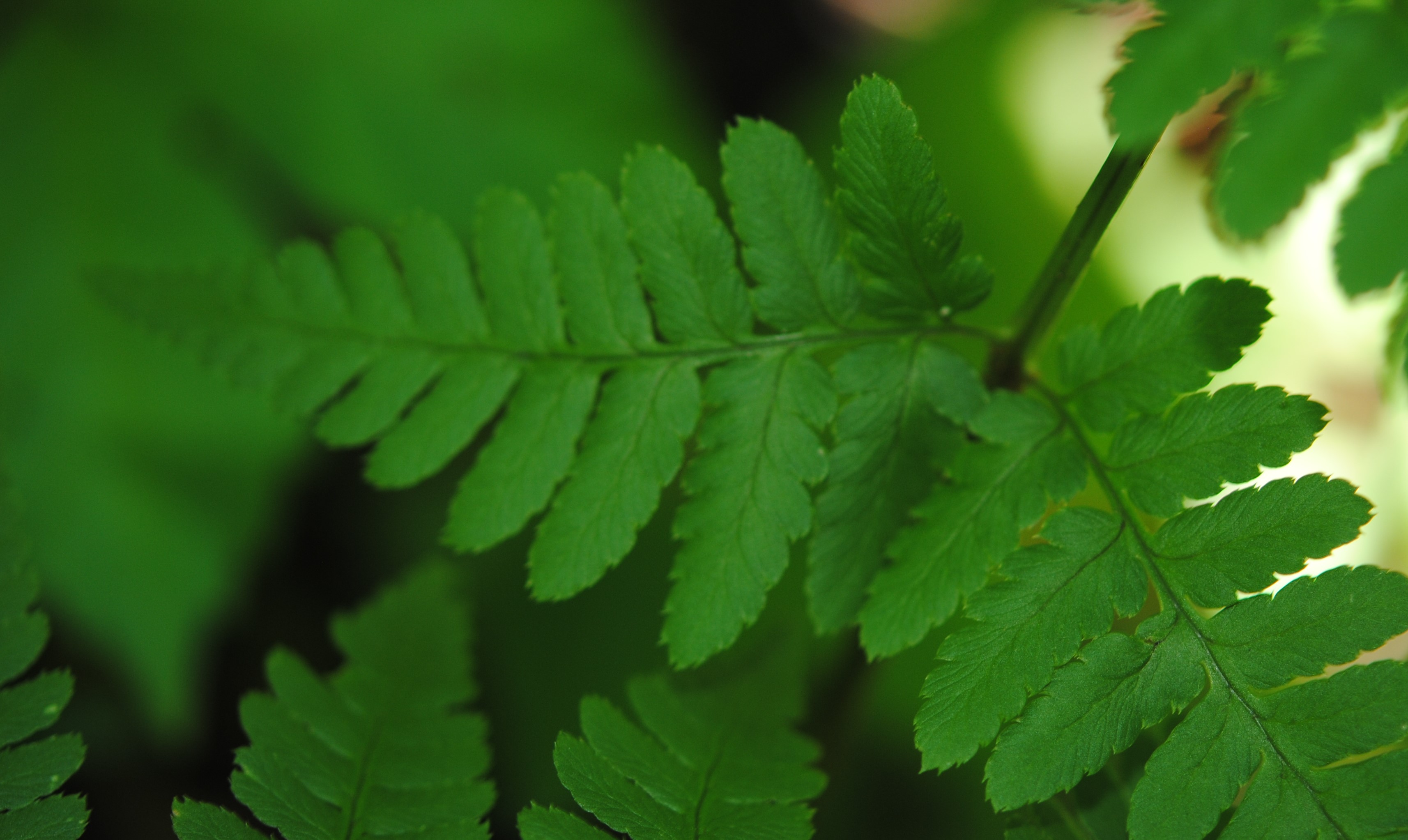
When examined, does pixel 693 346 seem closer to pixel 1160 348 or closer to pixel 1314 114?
pixel 1160 348

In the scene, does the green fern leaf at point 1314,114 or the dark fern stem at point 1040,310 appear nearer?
the green fern leaf at point 1314,114

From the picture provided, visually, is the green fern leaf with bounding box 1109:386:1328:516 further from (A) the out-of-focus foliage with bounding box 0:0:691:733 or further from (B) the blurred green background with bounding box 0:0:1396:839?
(A) the out-of-focus foliage with bounding box 0:0:691:733

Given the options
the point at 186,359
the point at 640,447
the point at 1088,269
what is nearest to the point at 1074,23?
the point at 1088,269

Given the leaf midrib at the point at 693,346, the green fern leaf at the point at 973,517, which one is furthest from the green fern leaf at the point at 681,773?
the leaf midrib at the point at 693,346

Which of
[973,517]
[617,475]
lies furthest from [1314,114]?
[617,475]

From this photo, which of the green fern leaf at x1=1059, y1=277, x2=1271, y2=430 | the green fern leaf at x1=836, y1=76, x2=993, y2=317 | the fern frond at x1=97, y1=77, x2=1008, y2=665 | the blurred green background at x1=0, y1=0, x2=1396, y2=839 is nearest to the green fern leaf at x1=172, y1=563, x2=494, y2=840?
the fern frond at x1=97, y1=77, x2=1008, y2=665

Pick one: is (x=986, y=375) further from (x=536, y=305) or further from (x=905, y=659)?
(x=905, y=659)

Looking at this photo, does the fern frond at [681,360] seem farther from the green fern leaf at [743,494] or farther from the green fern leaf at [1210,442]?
the green fern leaf at [1210,442]
